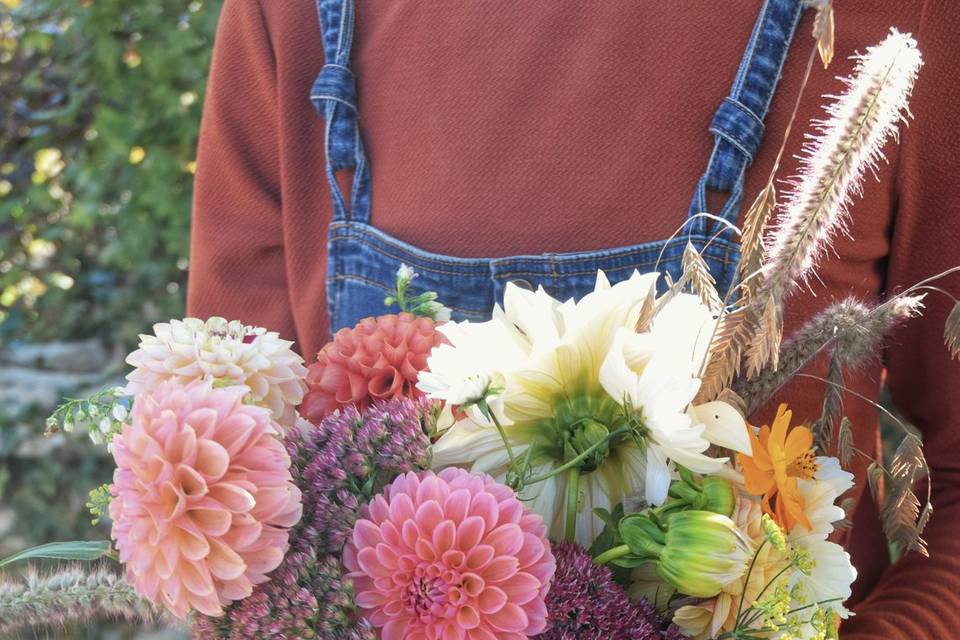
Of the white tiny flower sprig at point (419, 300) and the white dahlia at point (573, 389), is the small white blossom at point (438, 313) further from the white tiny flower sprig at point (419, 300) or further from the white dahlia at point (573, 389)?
the white dahlia at point (573, 389)

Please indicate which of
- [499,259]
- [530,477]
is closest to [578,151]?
[499,259]

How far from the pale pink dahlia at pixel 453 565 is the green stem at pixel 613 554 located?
0.16 ft

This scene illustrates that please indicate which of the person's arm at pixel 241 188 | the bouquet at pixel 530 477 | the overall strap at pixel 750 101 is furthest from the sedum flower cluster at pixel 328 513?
the person's arm at pixel 241 188

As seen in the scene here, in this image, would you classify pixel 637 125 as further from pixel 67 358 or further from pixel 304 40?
pixel 67 358

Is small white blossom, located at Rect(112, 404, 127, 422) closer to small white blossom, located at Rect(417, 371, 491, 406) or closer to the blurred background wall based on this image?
small white blossom, located at Rect(417, 371, 491, 406)

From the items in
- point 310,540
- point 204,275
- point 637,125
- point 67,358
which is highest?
point 637,125

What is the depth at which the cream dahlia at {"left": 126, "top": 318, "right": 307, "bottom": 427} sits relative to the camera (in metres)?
0.73

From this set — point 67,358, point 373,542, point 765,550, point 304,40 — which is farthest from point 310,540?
point 67,358

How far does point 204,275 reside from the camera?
138cm

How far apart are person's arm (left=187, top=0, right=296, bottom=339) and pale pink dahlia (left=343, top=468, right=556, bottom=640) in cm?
79

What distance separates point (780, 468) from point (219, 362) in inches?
15.2

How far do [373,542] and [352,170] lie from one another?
0.69m

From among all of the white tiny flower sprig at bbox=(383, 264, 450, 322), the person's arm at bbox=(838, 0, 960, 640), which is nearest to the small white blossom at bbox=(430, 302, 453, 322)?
the white tiny flower sprig at bbox=(383, 264, 450, 322)

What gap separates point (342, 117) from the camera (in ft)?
4.00
